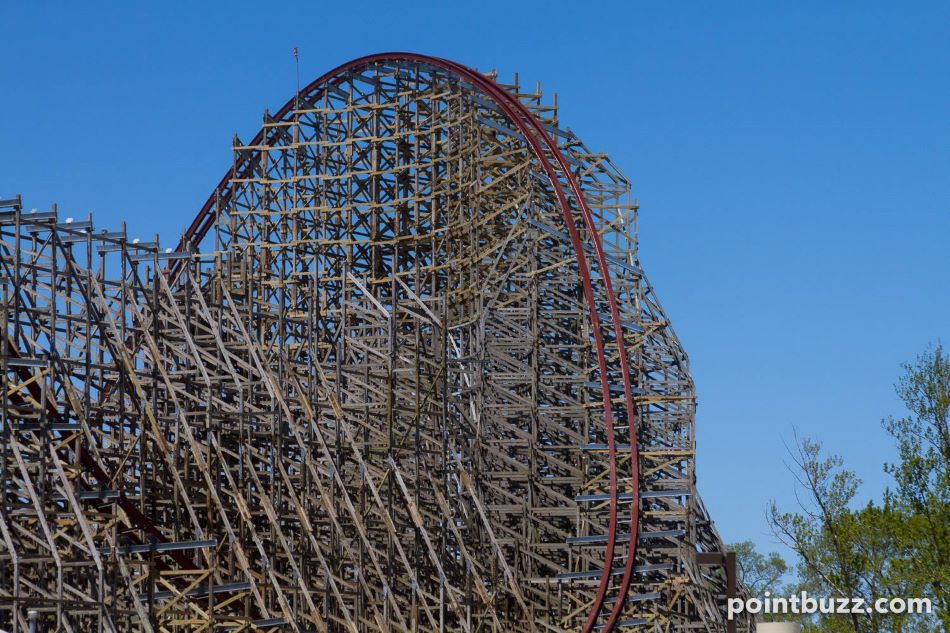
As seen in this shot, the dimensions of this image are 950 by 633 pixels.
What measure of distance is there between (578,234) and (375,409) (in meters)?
4.48

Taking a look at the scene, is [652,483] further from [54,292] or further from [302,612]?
[54,292]

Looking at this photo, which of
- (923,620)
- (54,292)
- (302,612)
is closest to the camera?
(54,292)

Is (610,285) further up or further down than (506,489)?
further up

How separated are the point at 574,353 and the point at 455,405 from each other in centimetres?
289

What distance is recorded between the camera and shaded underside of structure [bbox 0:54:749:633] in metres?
23.7

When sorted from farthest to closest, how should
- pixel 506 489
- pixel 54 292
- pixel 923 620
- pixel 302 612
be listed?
1. pixel 923 620
2. pixel 506 489
3. pixel 302 612
4. pixel 54 292

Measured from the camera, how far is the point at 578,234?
2878cm

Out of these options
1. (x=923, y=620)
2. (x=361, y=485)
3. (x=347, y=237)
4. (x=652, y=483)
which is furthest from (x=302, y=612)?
(x=923, y=620)

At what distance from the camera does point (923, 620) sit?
32.8 meters

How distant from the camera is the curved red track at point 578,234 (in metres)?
26.1

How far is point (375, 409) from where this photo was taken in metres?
29.2

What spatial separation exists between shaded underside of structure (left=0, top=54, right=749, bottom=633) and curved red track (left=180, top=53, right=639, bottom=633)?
0.06 m

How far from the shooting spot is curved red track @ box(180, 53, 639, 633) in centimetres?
2614

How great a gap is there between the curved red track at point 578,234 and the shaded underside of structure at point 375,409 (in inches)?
2.2
